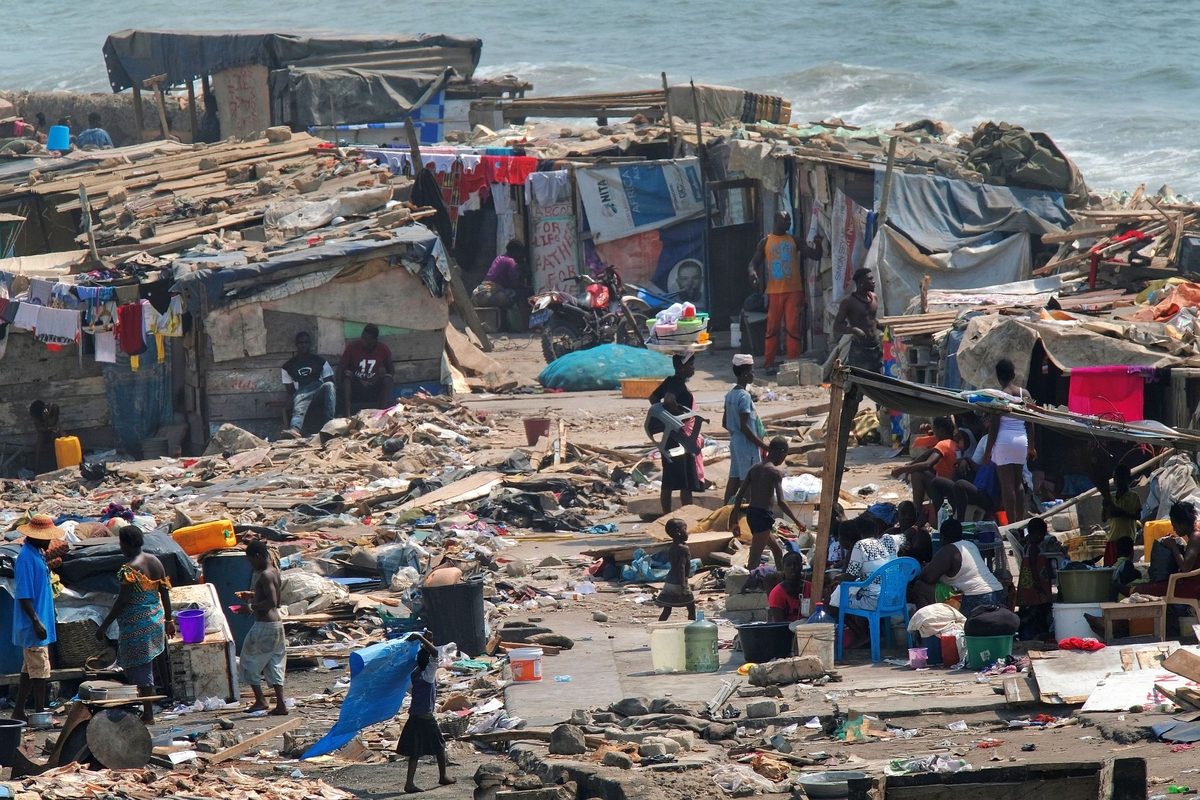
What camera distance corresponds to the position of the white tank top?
8.62 metres

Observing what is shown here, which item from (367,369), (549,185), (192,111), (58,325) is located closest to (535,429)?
(367,369)

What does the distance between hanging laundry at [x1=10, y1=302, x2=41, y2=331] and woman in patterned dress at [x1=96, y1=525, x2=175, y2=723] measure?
30.3 feet

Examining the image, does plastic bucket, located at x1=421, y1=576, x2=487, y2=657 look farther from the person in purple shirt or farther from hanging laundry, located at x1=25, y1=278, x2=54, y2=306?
the person in purple shirt

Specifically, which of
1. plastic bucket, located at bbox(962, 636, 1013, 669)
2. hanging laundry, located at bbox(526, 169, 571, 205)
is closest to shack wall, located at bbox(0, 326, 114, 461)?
hanging laundry, located at bbox(526, 169, 571, 205)

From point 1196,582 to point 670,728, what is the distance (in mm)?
2912

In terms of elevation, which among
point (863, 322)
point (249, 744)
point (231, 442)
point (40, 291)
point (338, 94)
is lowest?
point (231, 442)

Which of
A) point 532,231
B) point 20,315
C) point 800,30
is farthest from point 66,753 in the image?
point 800,30

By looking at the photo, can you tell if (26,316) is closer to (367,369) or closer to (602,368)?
(367,369)

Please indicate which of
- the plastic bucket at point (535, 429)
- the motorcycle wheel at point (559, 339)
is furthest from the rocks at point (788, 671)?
the motorcycle wheel at point (559, 339)

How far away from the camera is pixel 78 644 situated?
30.0 feet

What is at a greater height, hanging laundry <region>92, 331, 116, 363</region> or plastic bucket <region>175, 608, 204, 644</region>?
hanging laundry <region>92, 331, 116, 363</region>

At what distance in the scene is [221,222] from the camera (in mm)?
18656

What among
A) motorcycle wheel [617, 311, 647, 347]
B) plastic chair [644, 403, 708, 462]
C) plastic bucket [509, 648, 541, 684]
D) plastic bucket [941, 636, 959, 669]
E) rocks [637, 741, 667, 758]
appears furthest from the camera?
motorcycle wheel [617, 311, 647, 347]

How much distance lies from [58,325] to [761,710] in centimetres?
1170
